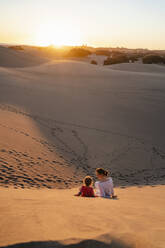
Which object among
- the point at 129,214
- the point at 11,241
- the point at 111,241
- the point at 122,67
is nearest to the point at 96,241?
the point at 111,241

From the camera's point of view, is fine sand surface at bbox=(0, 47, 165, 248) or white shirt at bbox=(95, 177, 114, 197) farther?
white shirt at bbox=(95, 177, 114, 197)

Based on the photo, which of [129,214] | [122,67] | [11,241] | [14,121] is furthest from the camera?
[122,67]

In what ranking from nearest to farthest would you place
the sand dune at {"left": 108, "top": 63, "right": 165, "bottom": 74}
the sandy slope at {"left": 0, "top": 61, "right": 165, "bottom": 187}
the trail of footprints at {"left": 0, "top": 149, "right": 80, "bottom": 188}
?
the trail of footprints at {"left": 0, "top": 149, "right": 80, "bottom": 188} < the sandy slope at {"left": 0, "top": 61, "right": 165, "bottom": 187} < the sand dune at {"left": 108, "top": 63, "right": 165, "bottom": 74}

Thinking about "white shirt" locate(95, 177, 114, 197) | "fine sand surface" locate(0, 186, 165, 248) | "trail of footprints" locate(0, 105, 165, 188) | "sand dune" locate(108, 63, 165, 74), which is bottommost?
"trail of footprints" locate(0, 105, 165, 188)

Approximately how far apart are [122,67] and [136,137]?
22.8 meters

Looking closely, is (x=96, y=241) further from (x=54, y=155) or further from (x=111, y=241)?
(x=54, y=155)

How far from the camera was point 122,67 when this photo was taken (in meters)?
31.3

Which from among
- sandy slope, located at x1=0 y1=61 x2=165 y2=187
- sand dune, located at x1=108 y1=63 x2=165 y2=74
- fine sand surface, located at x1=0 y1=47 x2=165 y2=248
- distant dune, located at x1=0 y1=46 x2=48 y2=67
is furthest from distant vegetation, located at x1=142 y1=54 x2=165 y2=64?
sandy slope, located at x1=0 y1=61 x2=165 y2=187

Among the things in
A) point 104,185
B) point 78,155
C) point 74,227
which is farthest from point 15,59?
point 74,227

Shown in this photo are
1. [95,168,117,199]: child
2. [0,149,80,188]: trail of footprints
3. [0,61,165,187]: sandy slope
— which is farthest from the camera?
[0,61,165,187]: sandy slope

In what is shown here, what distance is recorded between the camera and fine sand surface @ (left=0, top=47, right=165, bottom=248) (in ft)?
8.66

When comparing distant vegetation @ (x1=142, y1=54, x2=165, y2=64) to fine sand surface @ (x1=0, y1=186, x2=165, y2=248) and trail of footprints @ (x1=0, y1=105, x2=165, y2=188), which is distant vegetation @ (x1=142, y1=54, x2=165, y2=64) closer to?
trail of footprints @ (x1=0, y1=105, x2=165, y2=188)

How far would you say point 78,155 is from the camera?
811 cm

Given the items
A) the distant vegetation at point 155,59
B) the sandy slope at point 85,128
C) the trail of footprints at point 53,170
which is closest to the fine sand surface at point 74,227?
the trail of footprints at point 53,170
